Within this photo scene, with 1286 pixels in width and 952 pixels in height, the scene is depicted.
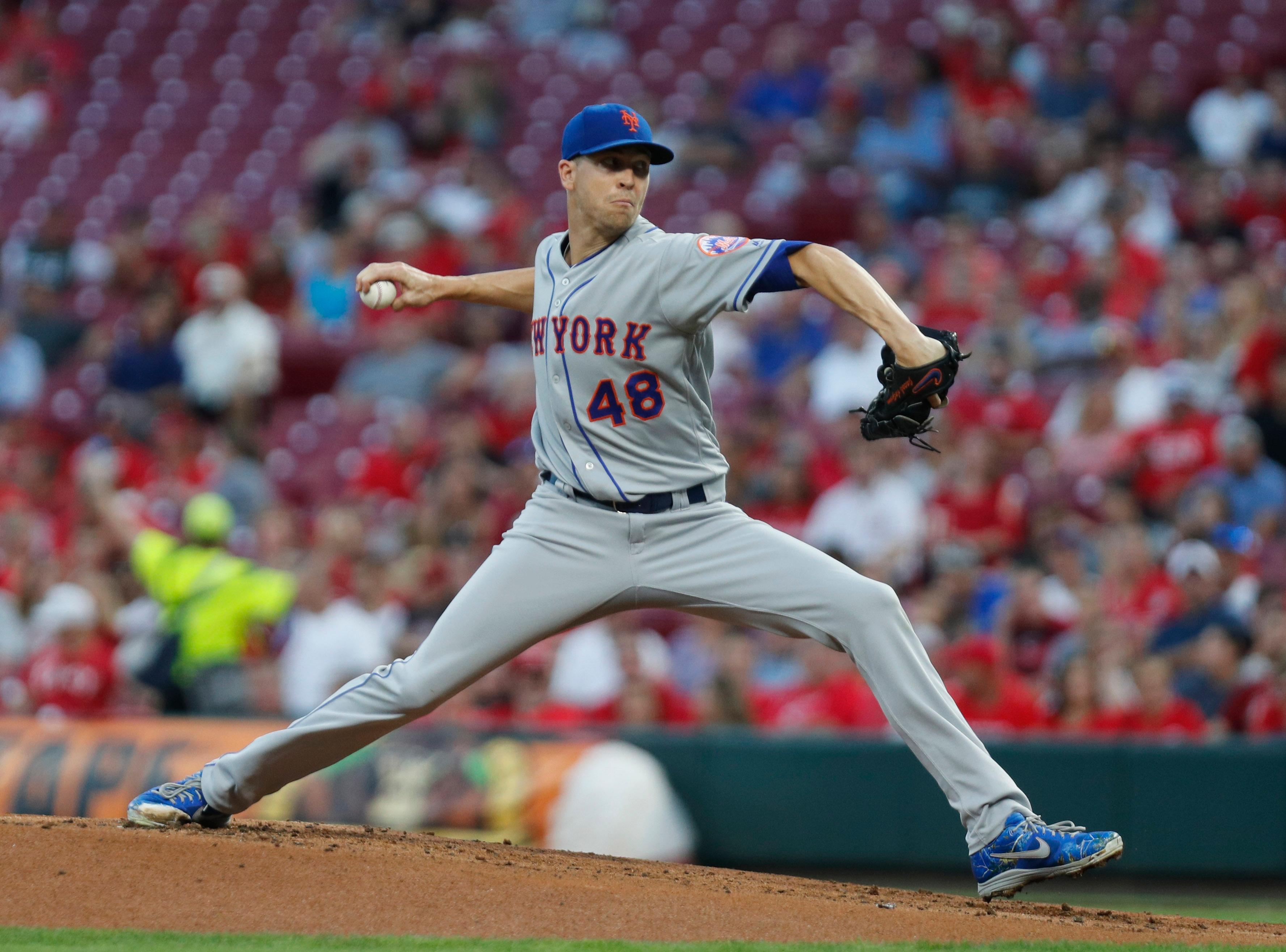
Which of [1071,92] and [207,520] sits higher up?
[1071,92]

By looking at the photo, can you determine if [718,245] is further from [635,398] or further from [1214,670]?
[1214,670]

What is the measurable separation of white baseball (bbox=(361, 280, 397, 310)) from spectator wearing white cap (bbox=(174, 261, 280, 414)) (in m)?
6.51

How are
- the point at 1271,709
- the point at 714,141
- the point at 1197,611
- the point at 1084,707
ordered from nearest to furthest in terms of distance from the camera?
the point at 1271,709 < the point at 1084,707 < the point at 1197,611 < the point at 714,141

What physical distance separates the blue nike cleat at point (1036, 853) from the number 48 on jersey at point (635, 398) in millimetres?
1325

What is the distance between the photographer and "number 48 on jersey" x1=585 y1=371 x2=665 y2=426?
387cm

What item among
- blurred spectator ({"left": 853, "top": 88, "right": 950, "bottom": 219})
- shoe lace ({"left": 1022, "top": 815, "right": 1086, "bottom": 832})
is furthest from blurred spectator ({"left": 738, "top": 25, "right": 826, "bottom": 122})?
shoe lace ({"left": 1022, "top": 815, "right": 1086, "bottom": 832})

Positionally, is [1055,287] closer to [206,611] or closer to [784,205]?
[784,205]

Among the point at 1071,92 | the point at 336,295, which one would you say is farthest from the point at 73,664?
the point at 1071,92

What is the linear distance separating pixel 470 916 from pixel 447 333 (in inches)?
275

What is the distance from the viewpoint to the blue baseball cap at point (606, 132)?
388 centimetres

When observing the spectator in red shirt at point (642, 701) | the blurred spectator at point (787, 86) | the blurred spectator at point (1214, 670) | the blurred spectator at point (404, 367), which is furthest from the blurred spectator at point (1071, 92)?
the spectator in red shirt at point (642, 701)

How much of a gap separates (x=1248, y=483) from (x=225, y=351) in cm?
646

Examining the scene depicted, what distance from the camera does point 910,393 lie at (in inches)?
138

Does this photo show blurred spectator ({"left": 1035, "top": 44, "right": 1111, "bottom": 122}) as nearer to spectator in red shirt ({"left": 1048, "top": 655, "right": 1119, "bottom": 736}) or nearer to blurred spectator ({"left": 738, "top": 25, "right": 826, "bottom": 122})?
blurred spectator ({"left": 738, "top": 25, "right": 826, "bottom": 122})
